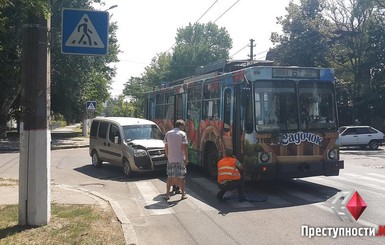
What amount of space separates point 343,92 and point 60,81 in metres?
25.2

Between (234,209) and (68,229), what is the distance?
3266mm

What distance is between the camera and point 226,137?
1062 centimetres

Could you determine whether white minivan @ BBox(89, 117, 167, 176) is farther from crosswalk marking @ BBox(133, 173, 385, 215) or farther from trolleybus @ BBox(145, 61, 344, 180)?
trolleybus @ BBox(145, 61, 344, 180)

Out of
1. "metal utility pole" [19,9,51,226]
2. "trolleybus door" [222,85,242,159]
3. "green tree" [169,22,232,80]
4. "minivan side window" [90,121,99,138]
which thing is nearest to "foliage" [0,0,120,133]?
"minivan side window" [90,121,99,138]

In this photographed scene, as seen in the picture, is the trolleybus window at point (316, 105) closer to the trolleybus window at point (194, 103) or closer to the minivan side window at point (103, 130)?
the trolleybus window at point (194, 103)

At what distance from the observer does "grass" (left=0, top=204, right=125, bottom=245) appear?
19.4ft

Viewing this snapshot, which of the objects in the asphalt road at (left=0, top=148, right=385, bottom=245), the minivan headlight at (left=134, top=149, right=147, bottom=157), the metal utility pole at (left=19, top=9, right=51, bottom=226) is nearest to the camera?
the asphalt road at (left=0, top=148, right=385, bottom=245)

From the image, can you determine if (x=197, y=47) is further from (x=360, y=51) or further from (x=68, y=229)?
(x=68, y=229)

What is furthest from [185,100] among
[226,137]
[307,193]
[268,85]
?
[307,193]

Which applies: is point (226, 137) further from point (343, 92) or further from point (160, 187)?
point (343, 92)

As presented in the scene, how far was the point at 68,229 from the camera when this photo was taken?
6.44m

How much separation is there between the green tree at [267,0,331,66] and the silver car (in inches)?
392

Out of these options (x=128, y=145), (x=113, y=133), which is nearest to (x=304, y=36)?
(x=113, y=133)

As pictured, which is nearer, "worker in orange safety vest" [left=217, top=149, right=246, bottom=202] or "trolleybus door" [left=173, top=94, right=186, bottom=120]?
"worker in orange safety vest" [left=217, top=149, right=246, bottom=202]
